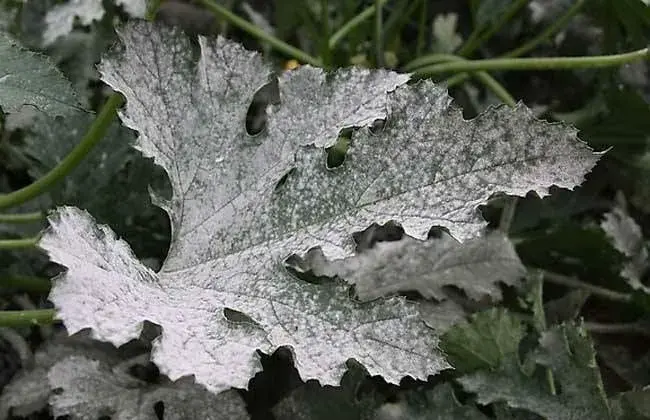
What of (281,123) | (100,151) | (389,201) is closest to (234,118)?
Answer: (281,123)

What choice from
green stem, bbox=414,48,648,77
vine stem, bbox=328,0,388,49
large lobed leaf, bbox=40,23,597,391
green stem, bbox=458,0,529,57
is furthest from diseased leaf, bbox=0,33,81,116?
green stem, bbox=458,0,529,57

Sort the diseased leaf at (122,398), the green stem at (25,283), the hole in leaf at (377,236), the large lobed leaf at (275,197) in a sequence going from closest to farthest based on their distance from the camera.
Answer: the large lobed leaf at (275,197)
the diseased leaf at (122,398)
the green stem at (25,283)
the hole in leaf at (377,236)

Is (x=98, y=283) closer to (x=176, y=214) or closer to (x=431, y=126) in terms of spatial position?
(x=176, y=214)

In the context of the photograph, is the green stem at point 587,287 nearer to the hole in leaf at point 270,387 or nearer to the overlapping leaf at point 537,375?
the overlapping leaf at point 537,375

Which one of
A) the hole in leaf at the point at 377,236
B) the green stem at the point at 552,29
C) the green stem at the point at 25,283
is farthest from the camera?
the green stem at the point at 552,29

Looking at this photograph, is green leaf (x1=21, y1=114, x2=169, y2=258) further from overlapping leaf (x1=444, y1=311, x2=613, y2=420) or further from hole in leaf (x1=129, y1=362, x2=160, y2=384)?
overlapping leaf (x1=444, y1=311, x2=613, y2=420)

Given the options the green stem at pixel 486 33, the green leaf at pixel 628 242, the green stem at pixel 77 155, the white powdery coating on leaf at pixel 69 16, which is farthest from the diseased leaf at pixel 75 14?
the green leaf at pixel 628 242

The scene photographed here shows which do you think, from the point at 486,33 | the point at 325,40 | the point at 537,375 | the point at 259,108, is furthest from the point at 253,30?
the point at 537,375
